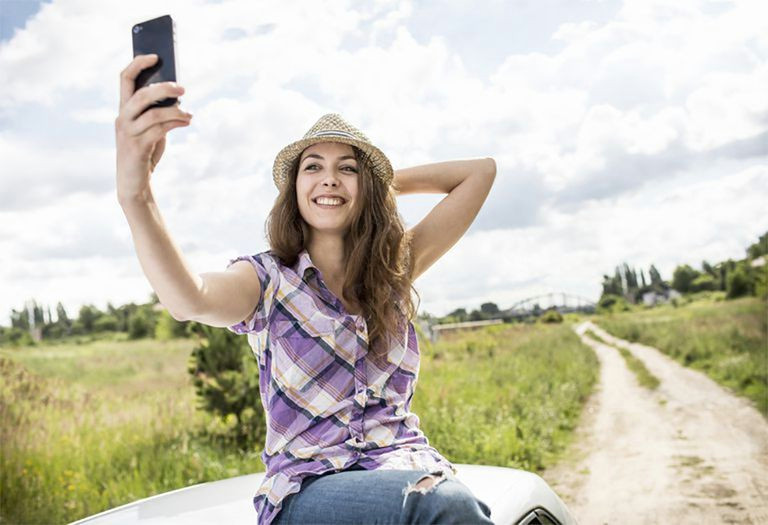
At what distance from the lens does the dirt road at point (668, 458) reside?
563cm

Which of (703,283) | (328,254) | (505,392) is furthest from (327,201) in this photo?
(703,283)

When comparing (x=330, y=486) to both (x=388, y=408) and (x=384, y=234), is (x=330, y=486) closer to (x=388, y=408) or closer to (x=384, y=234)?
(x=388, y=408)

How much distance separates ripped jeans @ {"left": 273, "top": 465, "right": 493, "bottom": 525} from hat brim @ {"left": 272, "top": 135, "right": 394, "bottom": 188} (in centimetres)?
88

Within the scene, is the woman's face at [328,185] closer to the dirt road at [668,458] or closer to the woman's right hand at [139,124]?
the woman's right hand at [139,124]

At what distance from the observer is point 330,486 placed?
162 cm

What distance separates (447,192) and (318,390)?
996mm

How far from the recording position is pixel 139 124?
1.40 m

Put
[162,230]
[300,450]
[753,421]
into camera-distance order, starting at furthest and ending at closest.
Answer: [753,421], [300,450], [162,230]

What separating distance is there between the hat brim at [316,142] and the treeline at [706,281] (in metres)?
11.0

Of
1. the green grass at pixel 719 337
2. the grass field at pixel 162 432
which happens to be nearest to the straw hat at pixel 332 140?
the grass field at pixel 162 432

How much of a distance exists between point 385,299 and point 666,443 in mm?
7141

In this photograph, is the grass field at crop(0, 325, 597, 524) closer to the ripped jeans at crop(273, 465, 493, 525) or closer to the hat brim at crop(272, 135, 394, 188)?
the hat brim at crop(272, 135, 394, 188)

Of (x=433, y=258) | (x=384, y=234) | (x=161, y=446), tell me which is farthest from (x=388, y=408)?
(x=161, y=446)

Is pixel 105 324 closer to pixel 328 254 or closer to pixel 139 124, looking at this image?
pixel 328 254
